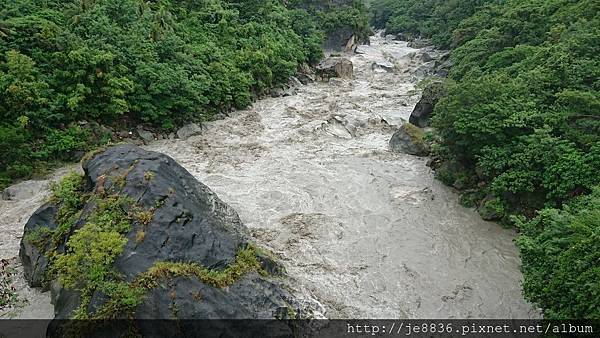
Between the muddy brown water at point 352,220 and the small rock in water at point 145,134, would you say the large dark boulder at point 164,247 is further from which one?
the small rock in water at point 145,134

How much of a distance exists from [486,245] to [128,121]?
14.8 metres

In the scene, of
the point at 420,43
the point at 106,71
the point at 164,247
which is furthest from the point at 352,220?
the point at 420,43

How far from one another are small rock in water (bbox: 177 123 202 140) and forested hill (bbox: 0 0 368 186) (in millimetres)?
491

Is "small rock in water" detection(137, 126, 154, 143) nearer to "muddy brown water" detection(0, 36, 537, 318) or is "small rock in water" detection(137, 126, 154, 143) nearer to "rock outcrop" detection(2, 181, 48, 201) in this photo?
"muddy brown water" detection(0, 36, 537, 318)

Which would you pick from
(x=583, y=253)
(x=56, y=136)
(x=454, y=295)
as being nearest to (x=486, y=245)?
(x=454, y=295)

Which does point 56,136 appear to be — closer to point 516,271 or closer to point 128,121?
point 128,121

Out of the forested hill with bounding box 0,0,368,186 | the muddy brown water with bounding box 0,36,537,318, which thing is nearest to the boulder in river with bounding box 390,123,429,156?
the muddy brown water with bounding box 0,36,537,318

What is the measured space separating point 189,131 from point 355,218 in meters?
10.1

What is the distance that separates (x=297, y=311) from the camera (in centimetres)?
827

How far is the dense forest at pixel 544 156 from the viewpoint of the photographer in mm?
6949

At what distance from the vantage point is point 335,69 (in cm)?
3344

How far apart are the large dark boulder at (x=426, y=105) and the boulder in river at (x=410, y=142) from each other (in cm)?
201

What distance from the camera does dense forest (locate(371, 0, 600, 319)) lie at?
6949mm

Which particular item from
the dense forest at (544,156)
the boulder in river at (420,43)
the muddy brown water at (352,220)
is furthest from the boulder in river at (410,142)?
the boulder in river at (420,43)
